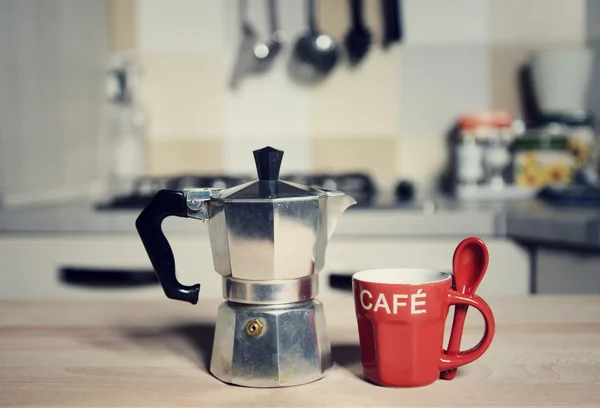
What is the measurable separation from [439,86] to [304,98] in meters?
0.35

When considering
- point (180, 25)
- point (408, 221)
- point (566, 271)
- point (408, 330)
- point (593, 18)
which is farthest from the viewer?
point (180, 25)

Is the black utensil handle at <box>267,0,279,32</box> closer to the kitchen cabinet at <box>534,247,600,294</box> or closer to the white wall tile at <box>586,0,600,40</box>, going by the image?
the white wall tile at <box>586,0,600,40</box>

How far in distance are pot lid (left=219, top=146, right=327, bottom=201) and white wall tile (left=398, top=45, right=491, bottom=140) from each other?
1.30 m

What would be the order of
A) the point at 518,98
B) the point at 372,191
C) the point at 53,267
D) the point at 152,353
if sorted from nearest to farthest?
the point at 152,353
the point at 53,267
the point at 372,191
the point at 518,98

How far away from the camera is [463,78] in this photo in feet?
5.91

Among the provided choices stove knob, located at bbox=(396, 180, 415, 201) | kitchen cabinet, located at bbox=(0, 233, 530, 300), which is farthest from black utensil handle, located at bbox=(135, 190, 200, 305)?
stove knob, located at bbox=(396, 180, 415, 201)

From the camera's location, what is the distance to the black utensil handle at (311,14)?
1801 mm

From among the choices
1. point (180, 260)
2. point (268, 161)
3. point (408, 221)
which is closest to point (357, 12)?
point (408, 221)

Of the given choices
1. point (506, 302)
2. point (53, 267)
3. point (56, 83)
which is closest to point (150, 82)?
point (56, 83)

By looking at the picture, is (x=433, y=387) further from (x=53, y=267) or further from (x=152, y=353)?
(x=53, y=267)

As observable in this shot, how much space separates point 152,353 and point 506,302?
1.38 ft

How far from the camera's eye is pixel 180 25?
73.3 inches

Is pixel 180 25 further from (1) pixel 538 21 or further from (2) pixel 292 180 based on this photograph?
(1) pixel 538 21

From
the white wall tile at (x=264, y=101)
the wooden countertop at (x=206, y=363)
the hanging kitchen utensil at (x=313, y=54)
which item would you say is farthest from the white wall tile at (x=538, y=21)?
the wooden countertop at (x=206, y=363)
